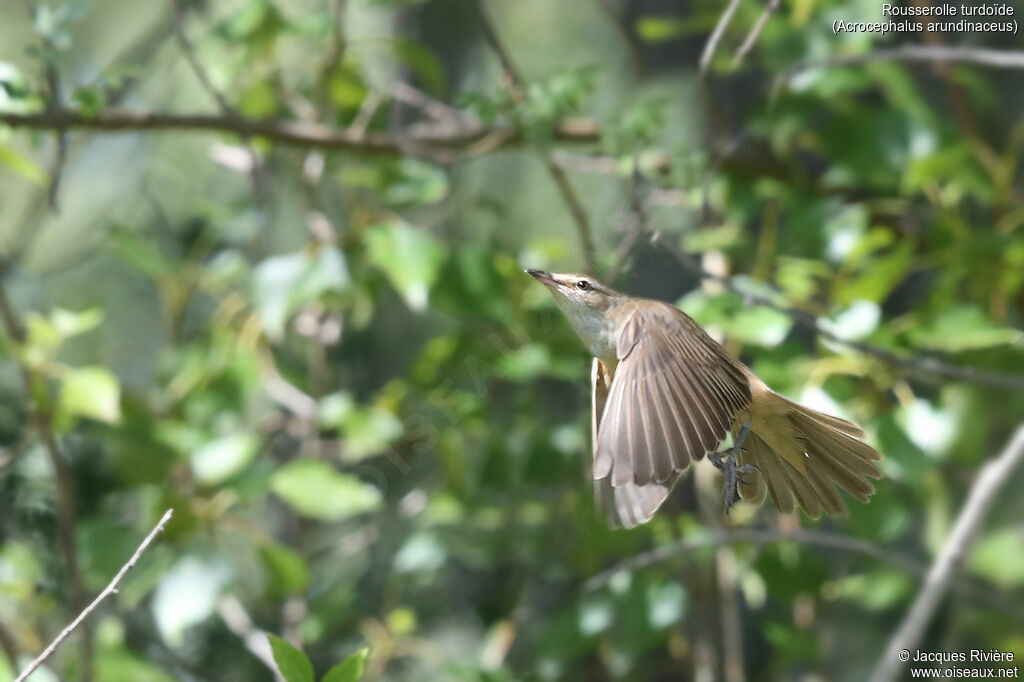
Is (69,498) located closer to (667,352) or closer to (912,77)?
(667,352)

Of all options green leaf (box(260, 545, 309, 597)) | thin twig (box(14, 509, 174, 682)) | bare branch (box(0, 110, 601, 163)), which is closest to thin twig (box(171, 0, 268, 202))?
bare branch (box(0, 110, 601, 163))

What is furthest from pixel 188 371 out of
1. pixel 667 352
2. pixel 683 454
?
pixel 683 454

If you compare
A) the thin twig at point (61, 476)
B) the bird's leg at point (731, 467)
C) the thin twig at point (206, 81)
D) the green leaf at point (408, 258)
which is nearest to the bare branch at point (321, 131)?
the thin twig at point (206, 81)

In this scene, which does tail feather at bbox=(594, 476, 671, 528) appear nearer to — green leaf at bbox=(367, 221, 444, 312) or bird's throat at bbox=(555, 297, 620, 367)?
bird's throat at bbox=(555, 297, 620, 367)

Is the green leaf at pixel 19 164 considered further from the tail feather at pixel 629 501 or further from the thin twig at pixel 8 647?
the tail feather at pixel 629 501

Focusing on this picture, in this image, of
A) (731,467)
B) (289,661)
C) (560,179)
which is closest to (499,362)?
(560,179)

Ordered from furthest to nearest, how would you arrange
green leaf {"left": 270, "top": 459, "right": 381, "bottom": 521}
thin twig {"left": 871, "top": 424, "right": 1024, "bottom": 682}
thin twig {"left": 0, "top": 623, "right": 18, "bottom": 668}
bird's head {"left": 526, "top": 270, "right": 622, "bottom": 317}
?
green leaf {"left": 270, "top": 459, "right": 381, "bottom": 521} → thin twig {"left": 0, "top": 623, "right": 18, "bottom": 668} → thin twig {"left": 871, "top": 424, "right": 1024, "bottom": 682} → bird's head {"left": 526, "top": 270, "right": 622, "bottom": 317}

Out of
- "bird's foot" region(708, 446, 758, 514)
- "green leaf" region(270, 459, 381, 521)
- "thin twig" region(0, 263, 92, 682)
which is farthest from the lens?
"green leaf" region(270, 459, 381, 521)
